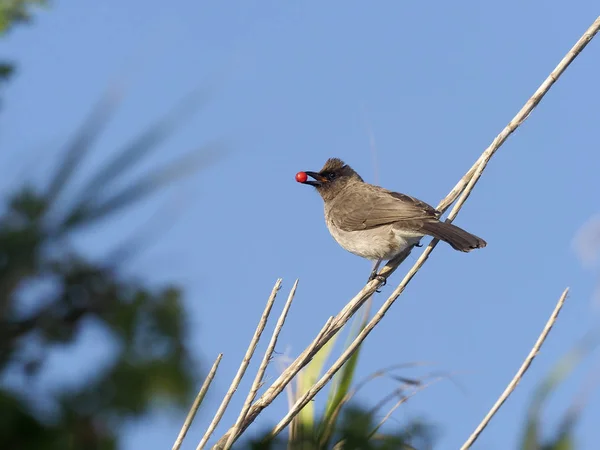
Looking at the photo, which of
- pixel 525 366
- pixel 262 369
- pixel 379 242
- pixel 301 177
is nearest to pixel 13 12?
pixel 262 369

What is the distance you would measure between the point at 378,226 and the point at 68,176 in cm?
571

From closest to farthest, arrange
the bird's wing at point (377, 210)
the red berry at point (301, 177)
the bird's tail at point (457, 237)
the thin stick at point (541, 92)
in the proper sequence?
the thin stick at point (541, 92) → the bird's tail at point (457, 237) → the bird's wing at point (377, 210) → the red berry at point (301, 177)

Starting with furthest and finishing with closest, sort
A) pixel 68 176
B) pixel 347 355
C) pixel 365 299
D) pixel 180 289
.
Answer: pixel 365 299, pixel 347 355, pixel 180 289, pixel 68 176

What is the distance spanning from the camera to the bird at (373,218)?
596 centimetres

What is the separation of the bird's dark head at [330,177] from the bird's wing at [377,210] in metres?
0.39

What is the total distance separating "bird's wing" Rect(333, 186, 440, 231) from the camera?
6.53 m

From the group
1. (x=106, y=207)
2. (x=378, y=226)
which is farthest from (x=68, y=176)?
(x=378, y=226)

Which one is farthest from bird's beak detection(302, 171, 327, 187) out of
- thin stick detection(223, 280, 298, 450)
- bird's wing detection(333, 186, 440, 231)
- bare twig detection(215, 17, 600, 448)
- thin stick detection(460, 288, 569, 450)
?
thin stick detection(460, 288, 569, 450)

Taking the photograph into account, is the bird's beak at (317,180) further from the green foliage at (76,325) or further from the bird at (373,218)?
the green foliage at (76,325)

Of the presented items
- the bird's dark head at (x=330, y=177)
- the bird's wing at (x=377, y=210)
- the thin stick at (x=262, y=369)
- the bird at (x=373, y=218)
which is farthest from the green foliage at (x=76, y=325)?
the bird's dark head at (x=330, y=177)

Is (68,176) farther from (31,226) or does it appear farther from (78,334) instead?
(78,334)

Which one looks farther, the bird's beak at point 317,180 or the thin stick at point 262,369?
the bird's beak at point 317,180

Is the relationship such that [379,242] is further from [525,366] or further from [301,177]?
[525,366]

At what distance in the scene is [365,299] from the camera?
4.29 metres
